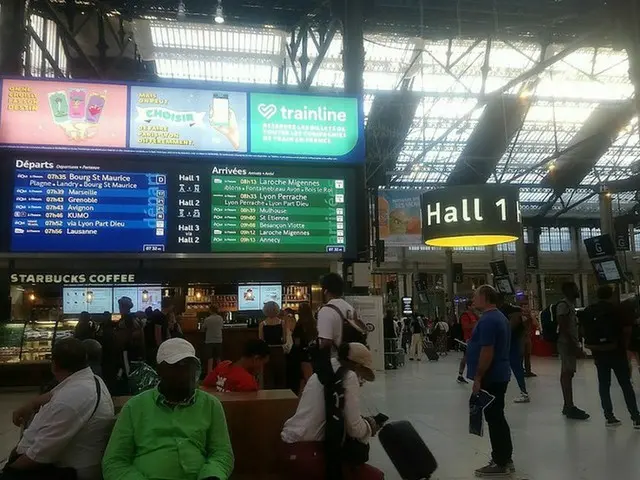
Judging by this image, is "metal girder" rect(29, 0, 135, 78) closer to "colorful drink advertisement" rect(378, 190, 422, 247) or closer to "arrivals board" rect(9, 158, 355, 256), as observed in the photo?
"arrivals board" rect(9, 158, 355, 256)

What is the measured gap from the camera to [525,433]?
6348 mm

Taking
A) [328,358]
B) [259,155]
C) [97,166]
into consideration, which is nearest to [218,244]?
[259,155]

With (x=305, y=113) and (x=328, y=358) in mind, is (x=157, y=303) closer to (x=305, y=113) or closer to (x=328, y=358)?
(x=305, y=113)

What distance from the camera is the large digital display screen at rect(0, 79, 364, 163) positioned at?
21.0ft

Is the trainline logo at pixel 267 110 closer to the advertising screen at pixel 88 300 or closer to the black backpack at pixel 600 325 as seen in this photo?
the black backpack at pixel 600 325

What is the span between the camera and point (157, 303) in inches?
413

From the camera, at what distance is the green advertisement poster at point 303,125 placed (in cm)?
693

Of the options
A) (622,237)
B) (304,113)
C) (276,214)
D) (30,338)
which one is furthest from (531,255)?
(276,214)

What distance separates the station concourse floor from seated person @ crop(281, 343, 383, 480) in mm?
1899

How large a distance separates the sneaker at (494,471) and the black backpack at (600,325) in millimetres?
2392

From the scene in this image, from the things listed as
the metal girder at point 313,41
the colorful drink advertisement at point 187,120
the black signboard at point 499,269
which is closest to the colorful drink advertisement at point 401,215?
the black signboard at point 499,269

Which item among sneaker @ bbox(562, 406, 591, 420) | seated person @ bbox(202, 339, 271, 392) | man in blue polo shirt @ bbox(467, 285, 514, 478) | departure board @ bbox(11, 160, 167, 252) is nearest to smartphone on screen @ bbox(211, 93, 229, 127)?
departure board @ bbox(11, 160, 167, 252)

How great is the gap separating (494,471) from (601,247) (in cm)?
881

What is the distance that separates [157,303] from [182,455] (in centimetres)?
828
